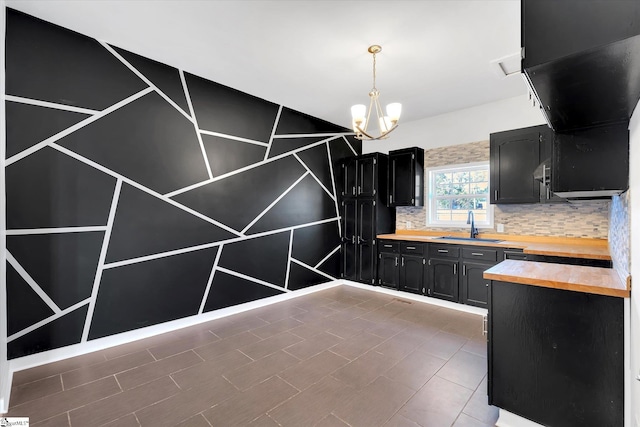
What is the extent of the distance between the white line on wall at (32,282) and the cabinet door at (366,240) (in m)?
3.98

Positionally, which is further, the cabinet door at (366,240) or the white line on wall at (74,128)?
the cabinet door at (366,240)

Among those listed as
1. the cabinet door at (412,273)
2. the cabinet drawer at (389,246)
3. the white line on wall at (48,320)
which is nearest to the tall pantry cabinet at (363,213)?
the cabinet drawer at (389,246)

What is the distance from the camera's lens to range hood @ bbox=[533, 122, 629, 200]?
1.61 meters

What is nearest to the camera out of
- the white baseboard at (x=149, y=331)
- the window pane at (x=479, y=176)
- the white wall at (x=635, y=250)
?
the white wall at (x=635, y=250)

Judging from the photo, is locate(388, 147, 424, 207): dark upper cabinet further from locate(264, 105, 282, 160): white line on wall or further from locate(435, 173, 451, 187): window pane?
locate(264, 105, 282, 160): white line on wall

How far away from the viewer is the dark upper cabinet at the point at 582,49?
0.90 meters

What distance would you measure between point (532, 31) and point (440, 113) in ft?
12.9

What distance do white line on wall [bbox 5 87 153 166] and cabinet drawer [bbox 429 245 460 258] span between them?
4115mm

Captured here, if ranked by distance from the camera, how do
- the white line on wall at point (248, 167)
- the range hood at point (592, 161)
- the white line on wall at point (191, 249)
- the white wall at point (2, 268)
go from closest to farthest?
1. the range hood at point (592, 161)
2. the white wall at point (2, 268)
3. the white line on wall at point (191, 249)
4. the white line on wall at point (248, 167)

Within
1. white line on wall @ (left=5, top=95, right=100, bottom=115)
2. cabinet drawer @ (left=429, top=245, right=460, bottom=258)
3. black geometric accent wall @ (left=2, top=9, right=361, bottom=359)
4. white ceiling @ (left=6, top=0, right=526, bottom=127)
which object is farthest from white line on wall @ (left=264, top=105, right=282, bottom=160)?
cabinet drawer @ (left=429, top=245, right=460, bottom=258)

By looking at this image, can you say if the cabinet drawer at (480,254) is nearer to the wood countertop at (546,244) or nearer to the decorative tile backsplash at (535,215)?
the wood countertop at (546,244)

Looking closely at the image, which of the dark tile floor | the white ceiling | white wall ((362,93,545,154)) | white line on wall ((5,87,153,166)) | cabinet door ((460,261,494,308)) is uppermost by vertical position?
the white ceiling

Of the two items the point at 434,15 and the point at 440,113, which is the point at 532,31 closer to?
the point at 434,15

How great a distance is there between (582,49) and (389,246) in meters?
3.93
